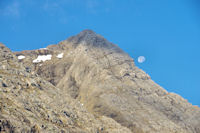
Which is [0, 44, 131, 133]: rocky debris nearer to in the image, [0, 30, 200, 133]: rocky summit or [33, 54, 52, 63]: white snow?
[0, 30, 200, 133]: rocky summit

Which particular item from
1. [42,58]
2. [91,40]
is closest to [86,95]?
[91,40]

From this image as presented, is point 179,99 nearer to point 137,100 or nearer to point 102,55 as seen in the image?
point 137,100

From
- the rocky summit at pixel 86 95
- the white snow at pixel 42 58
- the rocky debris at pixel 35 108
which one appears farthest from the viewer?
the white snow at pixel 42 58

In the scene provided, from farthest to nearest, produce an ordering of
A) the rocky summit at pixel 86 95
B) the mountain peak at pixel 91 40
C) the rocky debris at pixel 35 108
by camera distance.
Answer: the mountain peak at pixel 91 40
the rocky summit at pixel 86 95
the rocky debris at pixel 35 108

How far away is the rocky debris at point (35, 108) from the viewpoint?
226 ft

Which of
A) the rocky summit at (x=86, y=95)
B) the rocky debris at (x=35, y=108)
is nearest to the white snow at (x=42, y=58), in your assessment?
the rocky summit at (x=86, y=95)

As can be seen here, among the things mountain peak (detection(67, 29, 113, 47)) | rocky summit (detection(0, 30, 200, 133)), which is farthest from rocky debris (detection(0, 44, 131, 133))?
mountain peak (detection(67, 29, 113, 47))

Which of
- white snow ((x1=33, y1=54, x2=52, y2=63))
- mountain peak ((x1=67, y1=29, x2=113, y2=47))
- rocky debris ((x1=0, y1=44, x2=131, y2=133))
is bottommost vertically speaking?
rocky debris ((x1=0, y1=44, x2=131, y2=133))

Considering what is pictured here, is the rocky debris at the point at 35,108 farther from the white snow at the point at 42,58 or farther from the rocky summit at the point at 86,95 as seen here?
the white snow at the point at 42,58

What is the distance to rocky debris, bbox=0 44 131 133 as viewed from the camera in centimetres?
6888

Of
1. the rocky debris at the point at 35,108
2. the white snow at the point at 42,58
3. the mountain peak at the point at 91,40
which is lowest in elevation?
the rocky debris at the point at 35,108

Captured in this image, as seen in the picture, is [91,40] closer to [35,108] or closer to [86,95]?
[86,95]

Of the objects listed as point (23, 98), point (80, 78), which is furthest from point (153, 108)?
point (23, 98)

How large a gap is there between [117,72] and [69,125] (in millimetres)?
76401
